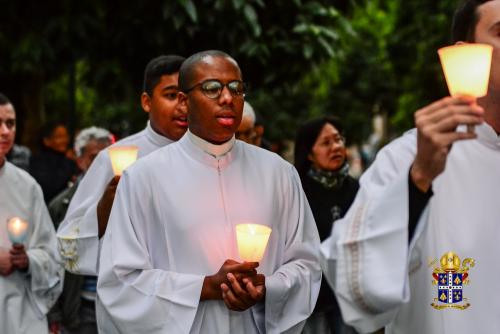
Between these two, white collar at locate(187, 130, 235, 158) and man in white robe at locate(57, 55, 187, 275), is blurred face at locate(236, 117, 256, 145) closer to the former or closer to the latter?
man in white robe at locate(57, 55, 187, 275)

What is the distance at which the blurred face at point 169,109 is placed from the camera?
18.5 feet

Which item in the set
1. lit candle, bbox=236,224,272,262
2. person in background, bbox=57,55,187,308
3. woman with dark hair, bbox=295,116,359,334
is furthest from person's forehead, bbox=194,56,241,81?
woman with dark hair, bbox=295,116,359,334

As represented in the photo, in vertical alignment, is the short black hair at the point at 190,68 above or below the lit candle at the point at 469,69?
above

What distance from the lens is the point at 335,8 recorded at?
9633 mm

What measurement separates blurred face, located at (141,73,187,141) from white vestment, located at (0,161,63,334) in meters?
1.19

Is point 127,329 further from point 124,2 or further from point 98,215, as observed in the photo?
point 124,2

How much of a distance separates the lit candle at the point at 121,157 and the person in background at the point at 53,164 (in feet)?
10.3

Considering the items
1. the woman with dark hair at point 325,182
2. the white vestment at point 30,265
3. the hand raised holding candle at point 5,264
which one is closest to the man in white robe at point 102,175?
the hand raised holding candle at point 5,264

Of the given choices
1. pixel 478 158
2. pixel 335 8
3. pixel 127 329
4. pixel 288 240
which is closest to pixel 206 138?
pixel 288 240

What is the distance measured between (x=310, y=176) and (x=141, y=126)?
5.75 meters

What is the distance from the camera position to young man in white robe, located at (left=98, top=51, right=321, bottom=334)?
4.20 m

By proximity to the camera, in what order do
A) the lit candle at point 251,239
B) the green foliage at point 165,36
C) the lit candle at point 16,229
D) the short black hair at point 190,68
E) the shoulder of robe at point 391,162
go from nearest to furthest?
the shoulder of robe at point 391,162 → the lit candle at point 251,239 → the short black hair at point 190,68 → the lit candle at point 16,229 → the green foliage at point 165,36

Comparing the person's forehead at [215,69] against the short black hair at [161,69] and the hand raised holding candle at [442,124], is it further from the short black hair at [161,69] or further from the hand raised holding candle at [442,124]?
the hand raised holding candle at [442,124]

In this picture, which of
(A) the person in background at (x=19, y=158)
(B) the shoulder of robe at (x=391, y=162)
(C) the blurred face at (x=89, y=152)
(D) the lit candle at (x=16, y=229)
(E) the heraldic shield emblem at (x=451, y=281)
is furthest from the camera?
(A) the person in background at (x=19, y=158)
